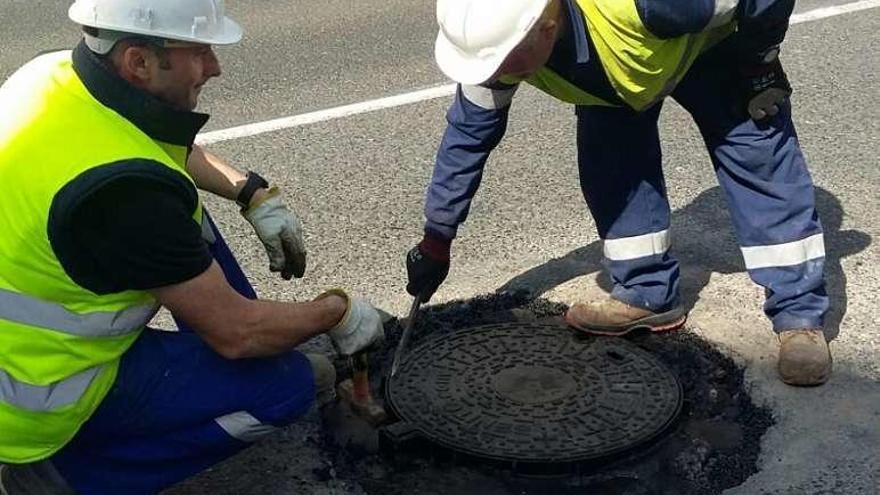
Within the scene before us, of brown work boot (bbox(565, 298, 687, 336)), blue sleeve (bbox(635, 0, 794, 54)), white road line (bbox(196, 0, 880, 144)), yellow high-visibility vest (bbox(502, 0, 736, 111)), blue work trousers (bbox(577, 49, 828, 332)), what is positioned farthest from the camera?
white road line (bbox(196, 0, 880, 144))

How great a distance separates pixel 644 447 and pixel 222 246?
3.77ft

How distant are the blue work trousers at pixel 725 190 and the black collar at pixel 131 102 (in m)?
1.31

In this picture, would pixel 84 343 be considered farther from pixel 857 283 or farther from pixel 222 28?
pixel 857 283

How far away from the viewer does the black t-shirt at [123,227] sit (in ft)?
8.06

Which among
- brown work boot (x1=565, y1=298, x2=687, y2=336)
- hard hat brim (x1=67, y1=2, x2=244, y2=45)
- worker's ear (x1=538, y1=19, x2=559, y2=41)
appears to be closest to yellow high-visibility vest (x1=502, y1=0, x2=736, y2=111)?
worker's ear (x1=538, y1=19, x2=559, y2=41)

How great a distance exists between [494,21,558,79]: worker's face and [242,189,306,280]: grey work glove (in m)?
0.71

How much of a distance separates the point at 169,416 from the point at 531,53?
1171mm

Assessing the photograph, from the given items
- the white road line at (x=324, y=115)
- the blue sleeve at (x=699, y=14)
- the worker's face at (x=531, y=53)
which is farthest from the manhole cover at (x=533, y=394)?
the white road line at (x=324, y=115)

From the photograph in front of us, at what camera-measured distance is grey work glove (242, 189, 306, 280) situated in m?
3.34

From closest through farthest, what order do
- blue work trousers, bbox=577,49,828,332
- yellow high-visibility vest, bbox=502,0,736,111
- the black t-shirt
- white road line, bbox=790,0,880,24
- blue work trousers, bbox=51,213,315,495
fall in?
1. the black t-shirt
2. blue work trousers, bbox=51,213,315,495
3. yellow high-visibility vest, bbox=502,0,736,111
4. blue work trousers, bbox=577,49,828,332
5. white road line, bbox=790,0,880,24

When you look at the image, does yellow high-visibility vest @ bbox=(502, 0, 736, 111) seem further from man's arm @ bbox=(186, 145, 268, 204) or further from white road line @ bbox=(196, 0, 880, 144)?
white road line @ bbox=(196, 0, 880, 144)

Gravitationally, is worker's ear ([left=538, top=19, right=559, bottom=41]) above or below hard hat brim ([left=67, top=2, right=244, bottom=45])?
below

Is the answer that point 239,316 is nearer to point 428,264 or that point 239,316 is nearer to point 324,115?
point 428,264

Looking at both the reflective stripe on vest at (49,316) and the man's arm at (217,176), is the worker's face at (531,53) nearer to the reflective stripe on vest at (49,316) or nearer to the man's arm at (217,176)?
the man's arm at (217,176)
